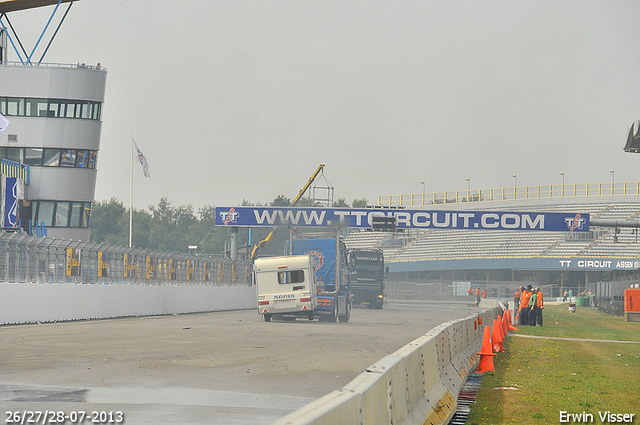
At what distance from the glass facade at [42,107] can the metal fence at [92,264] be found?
1716cm

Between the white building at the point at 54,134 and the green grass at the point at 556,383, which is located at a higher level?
the white building at the point at 54,134

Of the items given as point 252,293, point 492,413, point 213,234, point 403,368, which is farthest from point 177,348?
point 213,234

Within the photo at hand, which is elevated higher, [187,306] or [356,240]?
[356,240]

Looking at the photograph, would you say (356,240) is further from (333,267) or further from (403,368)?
(403,368)

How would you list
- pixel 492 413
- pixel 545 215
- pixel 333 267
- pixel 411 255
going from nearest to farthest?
pixel 492 413, pixel 333 267, pixel 545 215, pixel 411 255

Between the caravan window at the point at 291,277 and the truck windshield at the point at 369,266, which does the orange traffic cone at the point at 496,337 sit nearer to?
the caravan window at the point at 291,277

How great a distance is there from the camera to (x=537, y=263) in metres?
84.2

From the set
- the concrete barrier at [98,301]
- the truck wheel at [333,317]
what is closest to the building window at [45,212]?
the concrete barrier at [98,301]

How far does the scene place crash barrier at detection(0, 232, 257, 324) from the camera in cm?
2645

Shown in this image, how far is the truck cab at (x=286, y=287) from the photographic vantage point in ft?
109

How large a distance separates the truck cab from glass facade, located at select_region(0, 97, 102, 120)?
90.6 feet

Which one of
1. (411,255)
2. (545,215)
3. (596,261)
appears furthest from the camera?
(411,255)

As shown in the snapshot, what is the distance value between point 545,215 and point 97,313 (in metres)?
36.0

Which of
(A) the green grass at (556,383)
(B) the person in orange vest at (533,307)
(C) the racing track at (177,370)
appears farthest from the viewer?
(B) the person in orange vest at (533,307)
